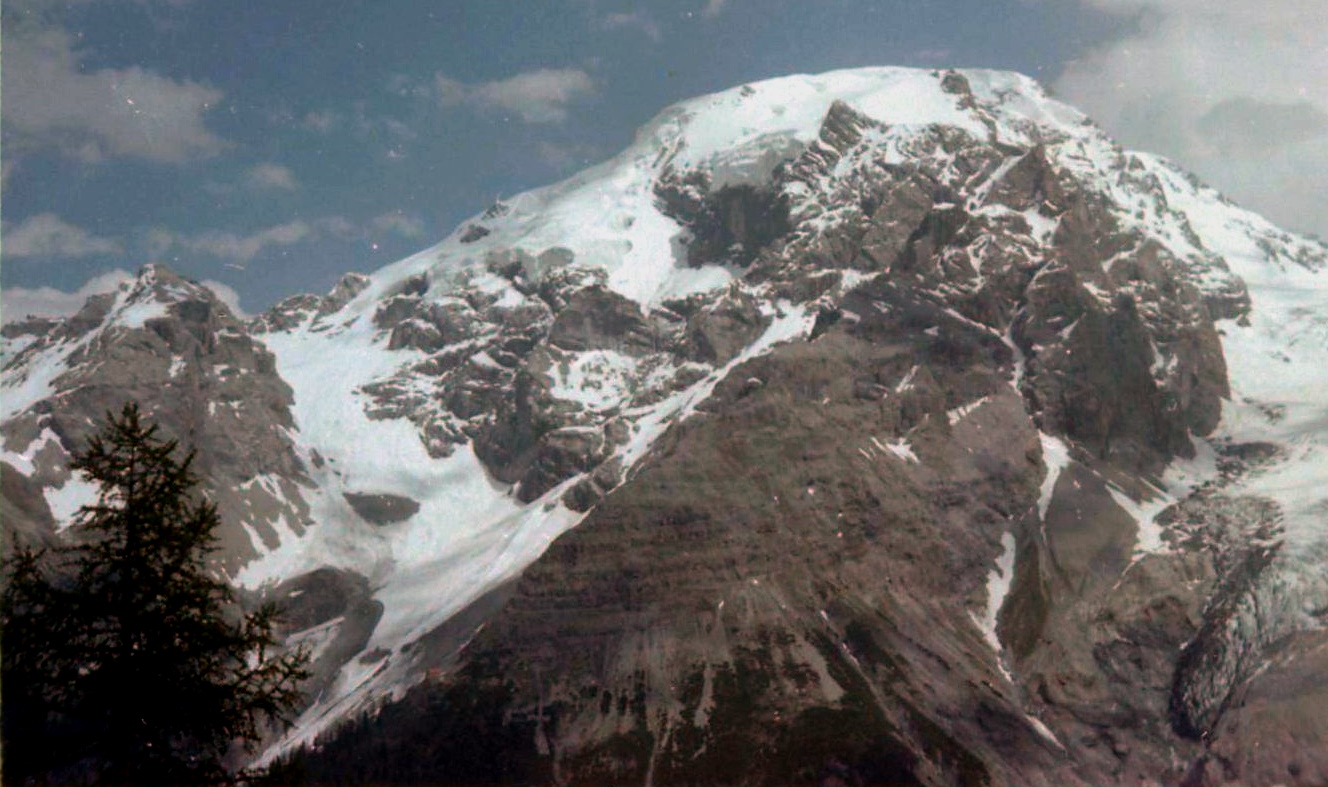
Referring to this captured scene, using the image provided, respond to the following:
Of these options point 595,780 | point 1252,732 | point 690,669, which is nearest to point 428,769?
point 595,780

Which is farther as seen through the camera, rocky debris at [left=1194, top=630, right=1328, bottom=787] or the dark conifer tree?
rocky debris at [left=1194, top=630, right=1328, bottom=787]

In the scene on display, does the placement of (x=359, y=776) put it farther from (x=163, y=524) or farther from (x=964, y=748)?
(x=163, y=524)

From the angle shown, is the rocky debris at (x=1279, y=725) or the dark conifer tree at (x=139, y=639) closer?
the dark conifer tree at (x=139, y=639)

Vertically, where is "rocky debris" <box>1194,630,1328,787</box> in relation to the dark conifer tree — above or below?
below

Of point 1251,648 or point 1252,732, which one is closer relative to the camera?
point 1252,732

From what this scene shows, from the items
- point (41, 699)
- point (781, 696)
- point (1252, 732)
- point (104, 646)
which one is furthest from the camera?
point (781, 696)

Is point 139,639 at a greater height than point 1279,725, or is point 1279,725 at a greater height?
point 139,639

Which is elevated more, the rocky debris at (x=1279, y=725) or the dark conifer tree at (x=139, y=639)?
the dark conifer tree at (x=139, y=639)

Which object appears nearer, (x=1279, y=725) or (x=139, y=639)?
(x=139, y=639)
